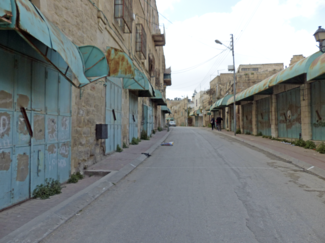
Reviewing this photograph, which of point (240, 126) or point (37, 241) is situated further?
point (240, 126)

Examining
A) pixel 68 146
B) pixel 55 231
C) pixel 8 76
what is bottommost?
pixel 55 231

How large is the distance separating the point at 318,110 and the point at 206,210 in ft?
33.1

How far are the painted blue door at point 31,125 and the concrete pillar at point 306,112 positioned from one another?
37.1ft

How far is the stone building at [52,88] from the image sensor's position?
400 centimetres

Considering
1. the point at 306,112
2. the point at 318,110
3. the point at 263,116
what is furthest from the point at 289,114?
the point at 263,116

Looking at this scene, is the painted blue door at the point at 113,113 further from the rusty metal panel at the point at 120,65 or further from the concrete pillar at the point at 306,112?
the concrete pillar at the point at 306,112

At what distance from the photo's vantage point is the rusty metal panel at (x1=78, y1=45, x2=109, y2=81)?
20.6 ft

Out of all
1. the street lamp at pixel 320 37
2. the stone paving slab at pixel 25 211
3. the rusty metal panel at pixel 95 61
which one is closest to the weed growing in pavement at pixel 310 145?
the street lamp at pixel 320 37

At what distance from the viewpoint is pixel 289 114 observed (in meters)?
14.9

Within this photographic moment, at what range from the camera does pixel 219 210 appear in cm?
416

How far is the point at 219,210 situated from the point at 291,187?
2.46 m

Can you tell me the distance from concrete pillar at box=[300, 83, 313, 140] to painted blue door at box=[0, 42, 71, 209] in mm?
11321

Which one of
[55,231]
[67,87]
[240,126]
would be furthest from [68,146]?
[240,126]

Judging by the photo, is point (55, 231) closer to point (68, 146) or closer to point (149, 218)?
point (149, 218)
